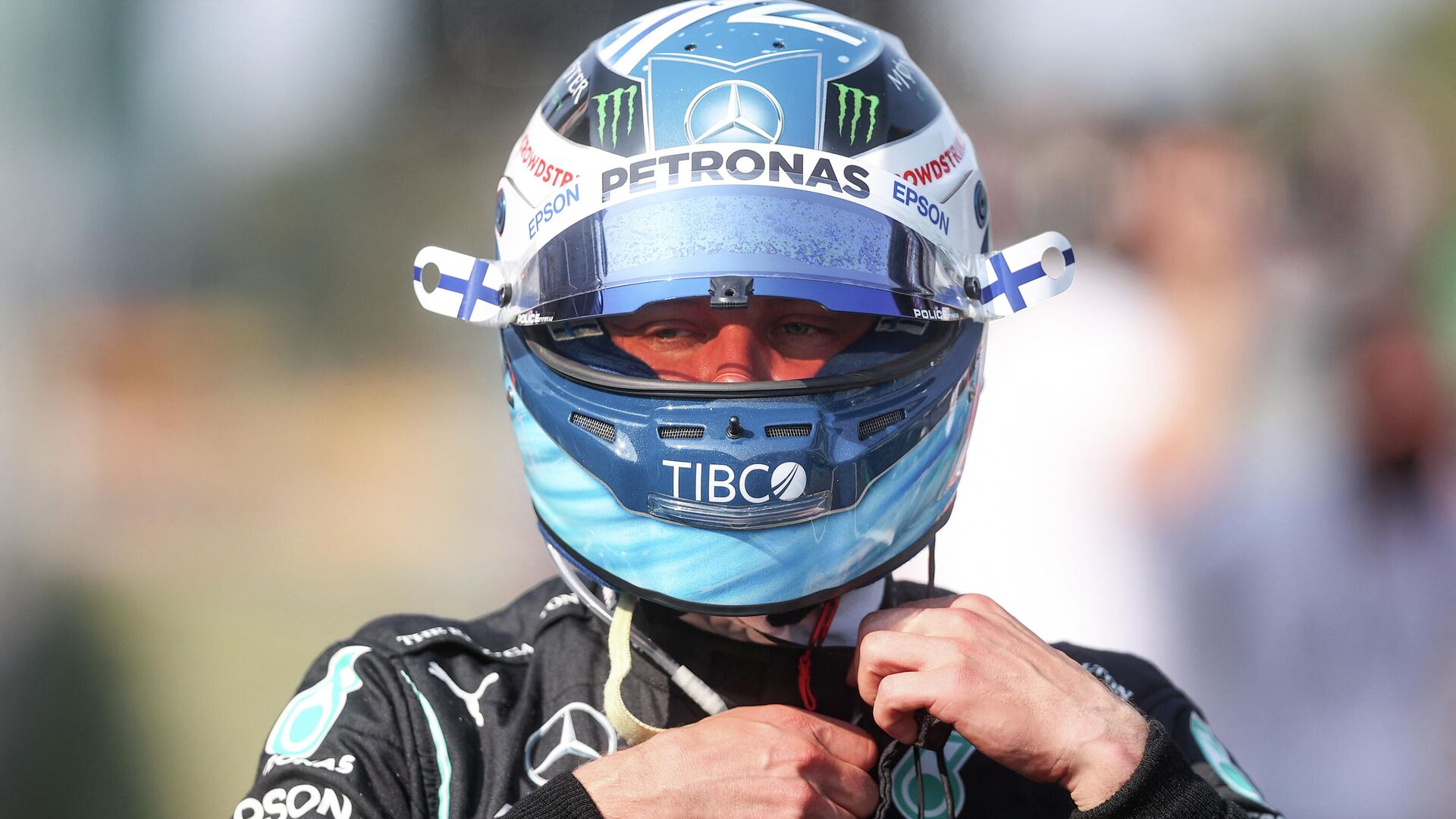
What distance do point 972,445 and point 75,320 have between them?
3.53 m

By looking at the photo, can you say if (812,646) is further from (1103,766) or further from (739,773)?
(1103,766)

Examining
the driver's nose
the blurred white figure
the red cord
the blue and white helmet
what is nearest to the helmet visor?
the blue and white helmet

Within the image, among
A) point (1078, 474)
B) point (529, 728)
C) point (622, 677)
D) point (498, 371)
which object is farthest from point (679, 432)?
point (498, 371)

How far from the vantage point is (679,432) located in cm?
178

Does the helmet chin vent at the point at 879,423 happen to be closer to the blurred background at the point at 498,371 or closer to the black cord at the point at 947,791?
the black cord at the point at 947,791

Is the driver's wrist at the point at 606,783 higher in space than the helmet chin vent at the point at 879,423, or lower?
lower

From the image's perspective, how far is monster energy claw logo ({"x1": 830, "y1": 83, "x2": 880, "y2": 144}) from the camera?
6.55 ft

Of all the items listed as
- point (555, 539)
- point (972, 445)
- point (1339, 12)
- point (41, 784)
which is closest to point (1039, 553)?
point (972, 445)

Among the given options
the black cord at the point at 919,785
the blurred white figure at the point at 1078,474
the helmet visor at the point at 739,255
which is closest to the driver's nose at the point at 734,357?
the helmet visor at the point at 739,255

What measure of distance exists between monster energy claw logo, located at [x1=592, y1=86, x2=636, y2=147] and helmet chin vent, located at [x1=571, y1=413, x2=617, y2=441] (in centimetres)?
43

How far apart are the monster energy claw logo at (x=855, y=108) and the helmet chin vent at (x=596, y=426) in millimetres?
582

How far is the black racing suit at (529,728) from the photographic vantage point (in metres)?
1.75

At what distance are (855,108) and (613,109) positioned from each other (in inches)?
15.1

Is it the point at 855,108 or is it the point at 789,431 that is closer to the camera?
the point at 789,431
